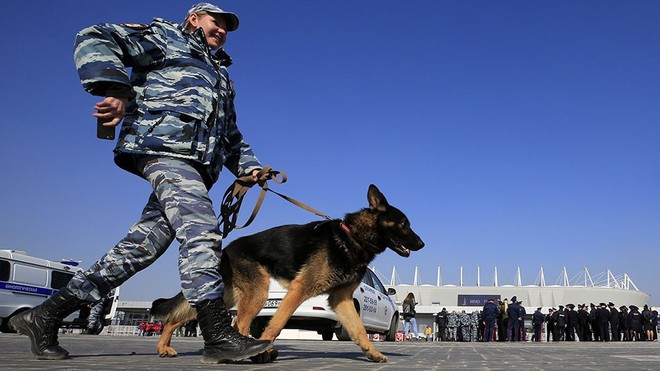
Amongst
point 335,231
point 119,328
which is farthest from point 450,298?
point 335,231

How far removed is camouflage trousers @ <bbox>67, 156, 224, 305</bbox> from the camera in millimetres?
3279

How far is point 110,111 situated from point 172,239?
1026 mm

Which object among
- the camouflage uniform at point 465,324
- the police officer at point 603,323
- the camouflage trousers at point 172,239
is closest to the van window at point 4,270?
the camouflage trousers at point 172,239

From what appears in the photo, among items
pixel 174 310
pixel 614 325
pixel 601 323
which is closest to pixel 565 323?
pixel 601 323

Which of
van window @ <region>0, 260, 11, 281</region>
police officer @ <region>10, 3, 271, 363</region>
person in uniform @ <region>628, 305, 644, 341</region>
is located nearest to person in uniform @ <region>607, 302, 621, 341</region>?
person in uniform @ <region>628, 305, 644, 341</region>

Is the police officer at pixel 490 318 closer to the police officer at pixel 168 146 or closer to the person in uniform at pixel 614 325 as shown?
the person in uniform at pixel 614 325

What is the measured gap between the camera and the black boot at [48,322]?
3.67 meters

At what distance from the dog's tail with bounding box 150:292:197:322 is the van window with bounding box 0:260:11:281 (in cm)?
1390

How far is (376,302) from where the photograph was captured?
39.8 feet

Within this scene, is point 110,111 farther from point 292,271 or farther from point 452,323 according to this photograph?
point 452,323

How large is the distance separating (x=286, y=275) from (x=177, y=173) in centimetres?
142

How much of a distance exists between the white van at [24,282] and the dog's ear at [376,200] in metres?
12.4

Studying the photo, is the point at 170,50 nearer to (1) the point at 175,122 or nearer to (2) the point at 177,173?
(1) the point at 175,122

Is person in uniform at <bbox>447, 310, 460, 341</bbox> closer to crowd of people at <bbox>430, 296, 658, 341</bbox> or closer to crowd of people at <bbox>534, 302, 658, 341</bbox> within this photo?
crowd of people at <bbox>430, 296, 658, 341</bbox>
